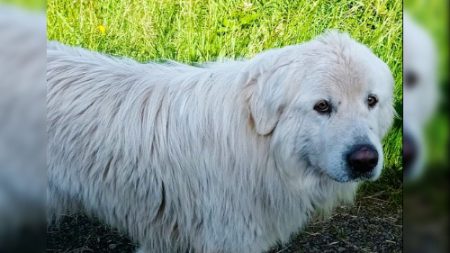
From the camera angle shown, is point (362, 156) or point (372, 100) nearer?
point (362, 156)

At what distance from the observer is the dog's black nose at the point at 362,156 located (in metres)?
2.29

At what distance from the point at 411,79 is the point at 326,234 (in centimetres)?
159

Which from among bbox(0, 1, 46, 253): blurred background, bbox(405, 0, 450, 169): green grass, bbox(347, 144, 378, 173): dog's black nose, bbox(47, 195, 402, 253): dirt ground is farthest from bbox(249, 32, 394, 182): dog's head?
bbox(0, 1, 46, 253): blurred background

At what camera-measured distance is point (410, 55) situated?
6.73ft

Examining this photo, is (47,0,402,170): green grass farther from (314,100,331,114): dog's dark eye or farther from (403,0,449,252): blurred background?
(403,0,449,252): blurred background

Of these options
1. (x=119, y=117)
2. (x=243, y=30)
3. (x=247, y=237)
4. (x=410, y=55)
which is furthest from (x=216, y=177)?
(x=410, y=55)

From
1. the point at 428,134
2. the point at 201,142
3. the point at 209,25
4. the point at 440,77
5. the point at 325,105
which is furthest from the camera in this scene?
the point at 209,25

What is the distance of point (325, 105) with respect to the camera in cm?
240

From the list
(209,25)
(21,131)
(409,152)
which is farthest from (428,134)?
(209,25)

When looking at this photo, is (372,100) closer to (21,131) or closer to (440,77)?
(440,77)

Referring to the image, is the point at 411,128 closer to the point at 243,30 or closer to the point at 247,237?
the point at 247,237

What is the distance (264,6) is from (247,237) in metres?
1.24

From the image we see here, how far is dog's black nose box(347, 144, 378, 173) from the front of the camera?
2295 millimetres

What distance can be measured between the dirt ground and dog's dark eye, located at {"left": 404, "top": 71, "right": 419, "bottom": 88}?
1212mm
